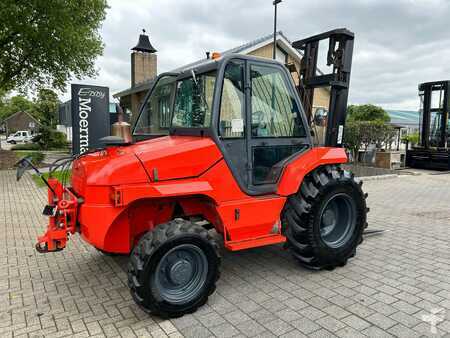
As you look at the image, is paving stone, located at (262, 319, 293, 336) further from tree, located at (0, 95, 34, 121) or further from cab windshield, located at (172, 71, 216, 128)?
tree, located at (0, 95, 34, 121)

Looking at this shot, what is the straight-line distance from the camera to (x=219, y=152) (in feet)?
11.3

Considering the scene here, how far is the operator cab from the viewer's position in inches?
139

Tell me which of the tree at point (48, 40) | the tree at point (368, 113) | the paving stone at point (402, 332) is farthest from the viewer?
the tree at point (368, 113)

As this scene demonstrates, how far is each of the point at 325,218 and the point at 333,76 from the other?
1.78m

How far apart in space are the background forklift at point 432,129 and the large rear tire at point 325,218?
41.2 ft

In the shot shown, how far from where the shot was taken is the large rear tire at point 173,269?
296cm

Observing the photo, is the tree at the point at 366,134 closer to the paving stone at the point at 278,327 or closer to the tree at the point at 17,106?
the paving stone at the point at 278,327

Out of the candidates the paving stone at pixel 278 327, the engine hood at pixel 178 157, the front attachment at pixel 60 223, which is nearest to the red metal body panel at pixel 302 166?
the engine hood at pixel 178 157

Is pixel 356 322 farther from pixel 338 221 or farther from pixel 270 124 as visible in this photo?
pixel 270 124

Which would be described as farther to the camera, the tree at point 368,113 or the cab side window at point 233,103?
the tree at point 368,113

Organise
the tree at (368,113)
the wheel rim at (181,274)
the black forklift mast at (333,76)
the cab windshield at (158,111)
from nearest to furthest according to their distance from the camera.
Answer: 1. the wheel rim at (181,274)
2. the cab windshield at (158,111)
3. the black forklift mast at (333,76)
4. the tree at (368,113)

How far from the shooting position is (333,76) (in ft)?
14.6

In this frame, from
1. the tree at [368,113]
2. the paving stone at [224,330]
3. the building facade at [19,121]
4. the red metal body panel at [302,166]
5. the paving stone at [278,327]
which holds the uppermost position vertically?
the tree at [368,113]

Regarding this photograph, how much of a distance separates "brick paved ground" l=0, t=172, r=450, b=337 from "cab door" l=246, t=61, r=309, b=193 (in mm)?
1112
